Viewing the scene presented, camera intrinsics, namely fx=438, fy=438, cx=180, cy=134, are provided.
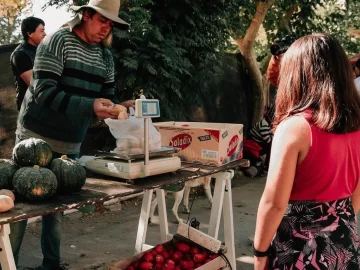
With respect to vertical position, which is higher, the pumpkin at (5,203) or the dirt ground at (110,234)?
the pumpkin at (5,203)

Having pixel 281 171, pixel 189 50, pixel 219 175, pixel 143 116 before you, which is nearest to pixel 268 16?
pixel 189 50

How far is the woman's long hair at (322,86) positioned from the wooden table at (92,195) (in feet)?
3.19

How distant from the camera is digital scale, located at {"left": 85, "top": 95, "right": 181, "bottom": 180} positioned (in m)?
2.58

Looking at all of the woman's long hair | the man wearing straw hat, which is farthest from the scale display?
the woman's long hair

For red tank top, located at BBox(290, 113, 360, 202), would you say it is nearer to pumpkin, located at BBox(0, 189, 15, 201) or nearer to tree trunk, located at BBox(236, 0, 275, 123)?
pumpkin, located at BBox(0, 189, 15, 201)

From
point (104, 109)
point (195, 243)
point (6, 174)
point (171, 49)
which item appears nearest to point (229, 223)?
point (195, 243)

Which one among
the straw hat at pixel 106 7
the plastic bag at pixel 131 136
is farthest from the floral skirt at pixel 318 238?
the straw hat at pixel 106 7

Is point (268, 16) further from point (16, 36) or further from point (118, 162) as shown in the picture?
point (16, 36)

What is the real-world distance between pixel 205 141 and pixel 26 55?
189 cm

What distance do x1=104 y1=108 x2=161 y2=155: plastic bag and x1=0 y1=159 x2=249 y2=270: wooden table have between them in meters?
0.20

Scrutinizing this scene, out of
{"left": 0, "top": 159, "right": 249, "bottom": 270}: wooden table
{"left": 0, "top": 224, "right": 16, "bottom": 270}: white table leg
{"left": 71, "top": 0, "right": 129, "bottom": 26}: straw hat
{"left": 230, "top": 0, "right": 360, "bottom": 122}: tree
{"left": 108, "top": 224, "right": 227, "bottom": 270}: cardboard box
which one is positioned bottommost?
{"left": 108, "top": 224, "right": 227, "bottom": 270}: cardboard box

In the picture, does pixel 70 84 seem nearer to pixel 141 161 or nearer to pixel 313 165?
pixel 141 161

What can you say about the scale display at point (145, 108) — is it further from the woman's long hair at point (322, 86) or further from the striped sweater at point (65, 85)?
the woman's long hair at point (322, 86)

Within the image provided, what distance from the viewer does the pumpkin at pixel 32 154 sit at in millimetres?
2281
